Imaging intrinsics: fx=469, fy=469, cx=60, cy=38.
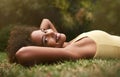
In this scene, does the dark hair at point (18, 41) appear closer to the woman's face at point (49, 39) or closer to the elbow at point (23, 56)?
the woman's face at point (49, 39)

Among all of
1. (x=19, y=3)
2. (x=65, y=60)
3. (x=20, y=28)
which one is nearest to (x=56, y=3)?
(x=19, y=3)

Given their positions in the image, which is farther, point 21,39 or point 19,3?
point 19,3

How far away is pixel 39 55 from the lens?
19.6ft

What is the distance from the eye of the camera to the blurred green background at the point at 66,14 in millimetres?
11484

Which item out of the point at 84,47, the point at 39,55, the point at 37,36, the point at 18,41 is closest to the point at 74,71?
the point at 39,55

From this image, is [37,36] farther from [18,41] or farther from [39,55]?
[39,55]

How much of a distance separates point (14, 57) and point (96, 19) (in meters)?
5.41

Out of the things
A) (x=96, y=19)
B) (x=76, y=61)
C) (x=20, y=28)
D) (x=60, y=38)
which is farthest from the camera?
(x=96, y=19)

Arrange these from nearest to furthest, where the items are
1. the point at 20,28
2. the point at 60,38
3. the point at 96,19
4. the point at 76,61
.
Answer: the point at 76,61 < the point at 60,38 < the point at 20,28 < the point at 96,19

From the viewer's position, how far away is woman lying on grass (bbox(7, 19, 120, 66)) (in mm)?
5992

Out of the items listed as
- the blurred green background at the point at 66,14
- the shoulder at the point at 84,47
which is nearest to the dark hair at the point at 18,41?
the shoulder at the point at 84,47

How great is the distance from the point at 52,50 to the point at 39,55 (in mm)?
182

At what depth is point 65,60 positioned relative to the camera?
6.10 m

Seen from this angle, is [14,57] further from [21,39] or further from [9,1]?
[9,1]
